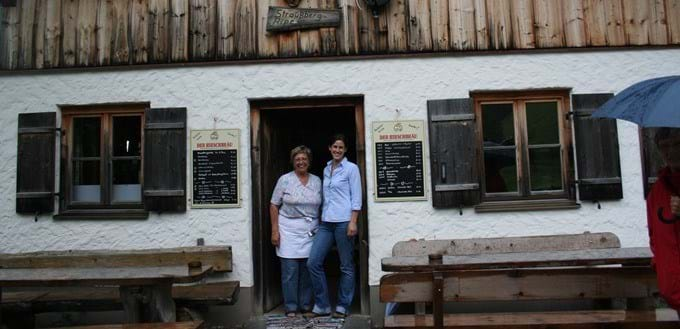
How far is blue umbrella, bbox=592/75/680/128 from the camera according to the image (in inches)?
103

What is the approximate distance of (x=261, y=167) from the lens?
18.9 feet

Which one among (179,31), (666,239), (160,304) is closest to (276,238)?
(160,304)

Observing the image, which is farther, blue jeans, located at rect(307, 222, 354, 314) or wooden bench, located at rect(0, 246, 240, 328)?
blue jeans, located at rect(307, 222, 354, 314)

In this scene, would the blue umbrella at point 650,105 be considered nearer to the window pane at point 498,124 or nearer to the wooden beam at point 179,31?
the window pane at point 498,124

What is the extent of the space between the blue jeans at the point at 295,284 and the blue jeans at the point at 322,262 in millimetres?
158

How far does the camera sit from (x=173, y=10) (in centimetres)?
577

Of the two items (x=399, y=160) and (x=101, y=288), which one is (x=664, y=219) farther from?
→ (x=101, y=288)

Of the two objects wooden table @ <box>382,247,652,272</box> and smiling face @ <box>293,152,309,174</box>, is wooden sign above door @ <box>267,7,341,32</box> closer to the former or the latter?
smiling face @ <box>293,152,309,174</box>

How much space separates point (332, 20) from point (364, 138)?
1278 millimetres

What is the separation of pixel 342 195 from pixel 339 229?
0.34 m

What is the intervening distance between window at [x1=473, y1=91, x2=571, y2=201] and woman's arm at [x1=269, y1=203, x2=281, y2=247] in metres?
2.14

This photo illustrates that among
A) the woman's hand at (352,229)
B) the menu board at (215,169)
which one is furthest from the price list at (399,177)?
the menu board at (215,169)

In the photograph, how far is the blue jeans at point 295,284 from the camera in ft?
17.9

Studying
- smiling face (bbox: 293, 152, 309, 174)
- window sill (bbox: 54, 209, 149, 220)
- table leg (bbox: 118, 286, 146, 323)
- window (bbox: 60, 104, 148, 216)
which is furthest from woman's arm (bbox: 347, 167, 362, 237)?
window (bbox: 60, 104, 148, 216)
